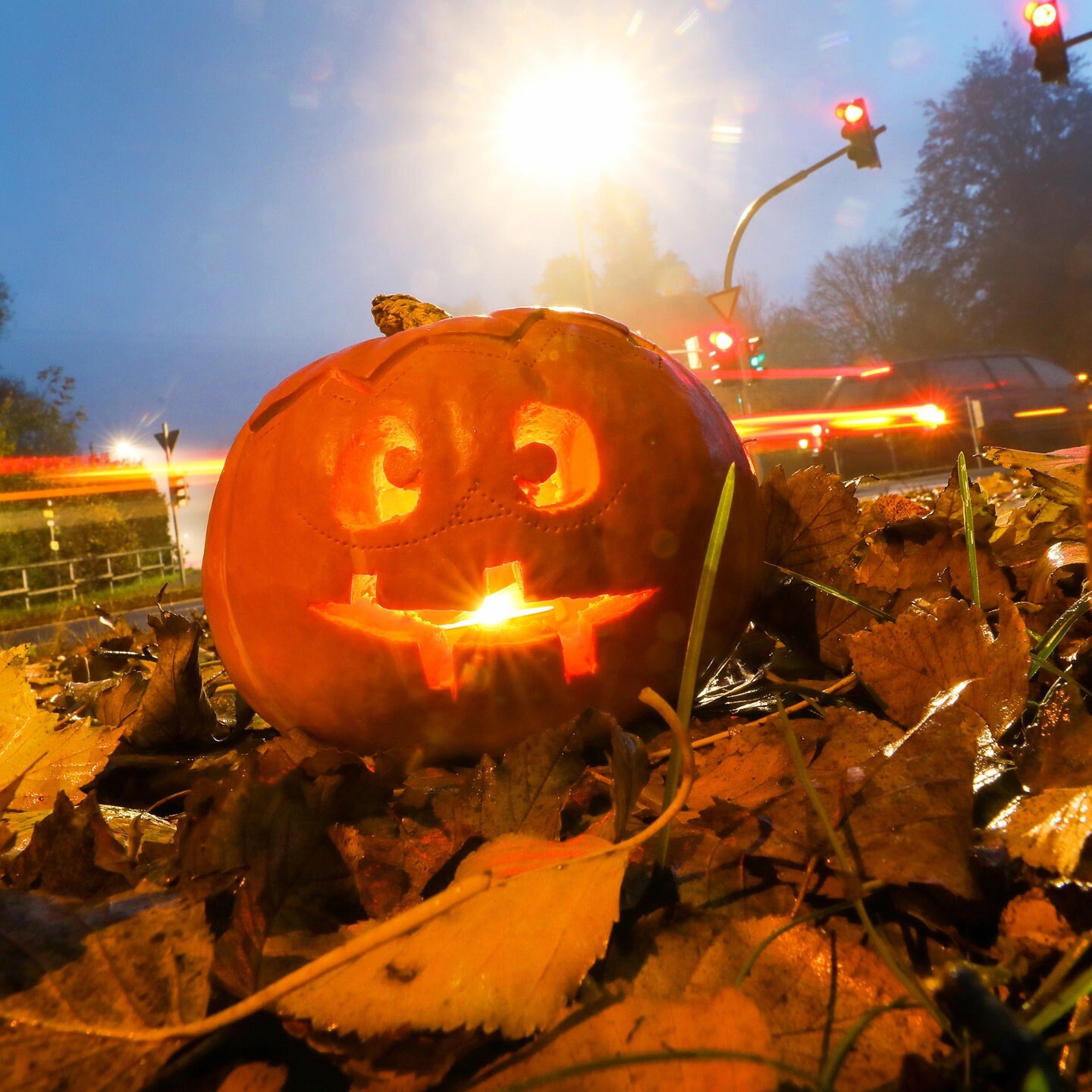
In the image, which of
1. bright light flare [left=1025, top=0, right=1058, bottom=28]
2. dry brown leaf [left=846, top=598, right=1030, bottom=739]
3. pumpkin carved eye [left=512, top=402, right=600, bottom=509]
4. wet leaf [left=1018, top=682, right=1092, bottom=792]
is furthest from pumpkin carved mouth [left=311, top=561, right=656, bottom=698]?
bright light flare [left=1025, top=0, right=1058, bottom=28]

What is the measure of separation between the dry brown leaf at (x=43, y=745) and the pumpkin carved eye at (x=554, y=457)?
2.24ft

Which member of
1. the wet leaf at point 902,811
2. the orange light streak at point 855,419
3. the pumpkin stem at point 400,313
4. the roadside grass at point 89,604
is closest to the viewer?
the wet leaf at point 902,811

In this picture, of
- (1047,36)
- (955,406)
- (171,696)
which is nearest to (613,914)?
(171,696)

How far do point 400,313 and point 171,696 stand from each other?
770mm

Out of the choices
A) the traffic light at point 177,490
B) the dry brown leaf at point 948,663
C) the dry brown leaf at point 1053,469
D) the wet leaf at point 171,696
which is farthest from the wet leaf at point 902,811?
the traffic light at point 177,490

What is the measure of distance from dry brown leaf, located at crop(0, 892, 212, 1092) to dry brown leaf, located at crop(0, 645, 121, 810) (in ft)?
1.58

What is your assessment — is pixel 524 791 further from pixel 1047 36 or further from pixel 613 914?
pixel 1047 36

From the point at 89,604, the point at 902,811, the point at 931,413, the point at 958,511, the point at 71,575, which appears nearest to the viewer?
the point at 902,811

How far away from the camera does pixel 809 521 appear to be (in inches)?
52.8

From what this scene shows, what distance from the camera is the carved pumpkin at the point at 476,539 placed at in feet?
3.67

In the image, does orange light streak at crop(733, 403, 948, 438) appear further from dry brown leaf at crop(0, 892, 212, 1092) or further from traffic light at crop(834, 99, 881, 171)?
dry brown leaf at crop(0, 892, 212, 1092)

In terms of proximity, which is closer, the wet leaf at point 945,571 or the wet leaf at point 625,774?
the wet leaf at point 625,774

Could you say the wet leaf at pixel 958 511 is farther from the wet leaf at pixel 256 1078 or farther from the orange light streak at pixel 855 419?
the orange light streak at pixel 855 419

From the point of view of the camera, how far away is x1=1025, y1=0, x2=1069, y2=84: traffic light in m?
9.70
